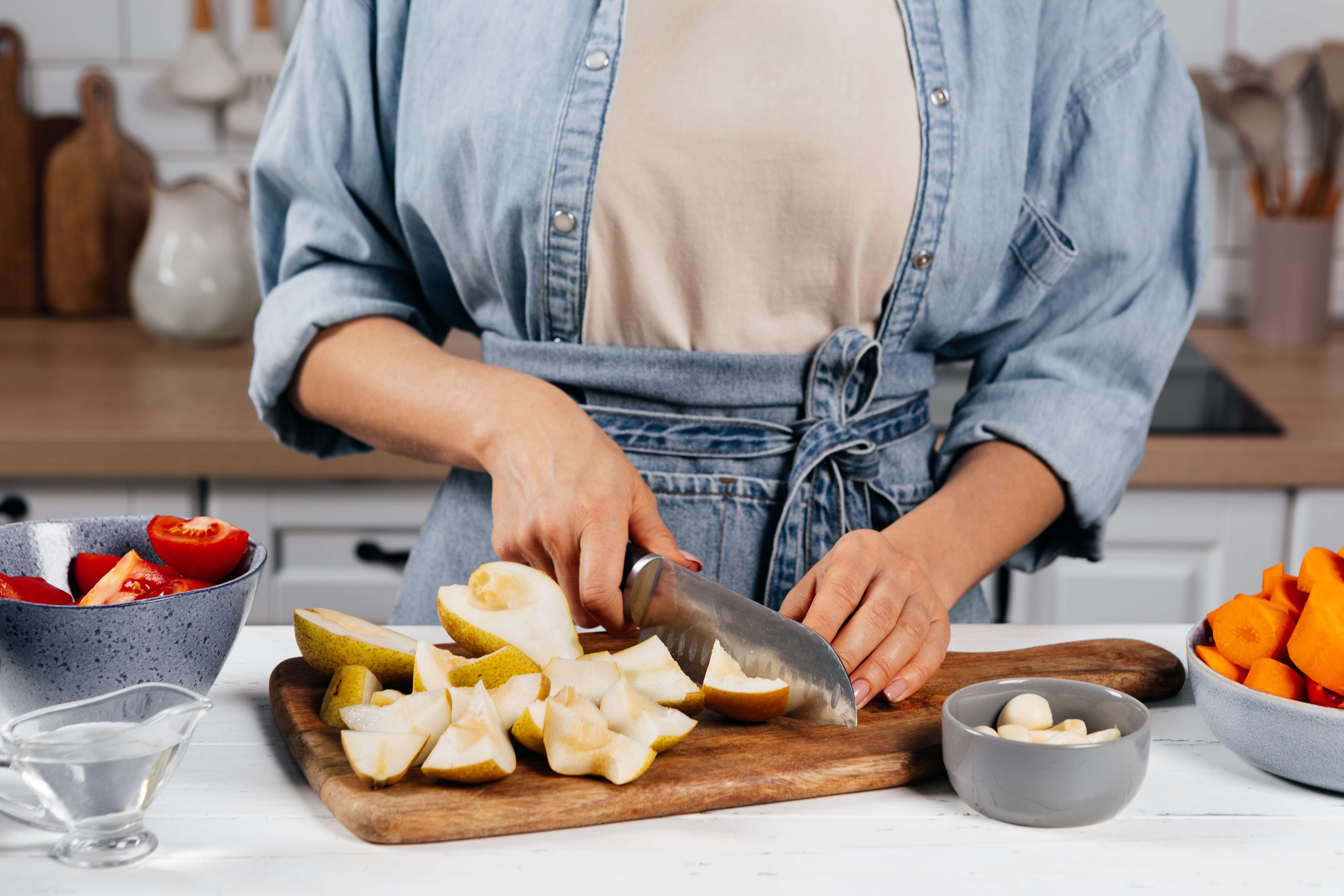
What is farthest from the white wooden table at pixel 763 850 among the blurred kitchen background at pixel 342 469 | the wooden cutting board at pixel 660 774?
the blurred kitchen background at pixel 342 469

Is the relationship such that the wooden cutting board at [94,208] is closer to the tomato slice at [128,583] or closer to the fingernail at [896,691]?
the tomato slice at [128,583]

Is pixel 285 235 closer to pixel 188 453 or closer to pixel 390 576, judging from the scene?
pixel 188 453

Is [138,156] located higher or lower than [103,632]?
higher

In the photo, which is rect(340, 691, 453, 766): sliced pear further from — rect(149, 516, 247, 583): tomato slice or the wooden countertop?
the wooden countertop

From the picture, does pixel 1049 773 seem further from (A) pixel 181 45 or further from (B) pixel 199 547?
(A) pixel 181 45

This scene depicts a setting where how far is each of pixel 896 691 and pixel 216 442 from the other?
100 centimetres

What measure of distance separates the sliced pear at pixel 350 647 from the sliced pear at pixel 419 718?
0.05 m

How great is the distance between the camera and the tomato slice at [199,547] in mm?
689

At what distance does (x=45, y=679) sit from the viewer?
63cm

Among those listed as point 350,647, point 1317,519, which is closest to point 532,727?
point 350,647

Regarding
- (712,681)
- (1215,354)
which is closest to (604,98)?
(712,681)

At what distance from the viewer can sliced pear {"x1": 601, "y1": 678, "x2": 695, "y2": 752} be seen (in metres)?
0.64

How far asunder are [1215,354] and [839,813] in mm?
1537

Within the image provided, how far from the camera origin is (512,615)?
2.38 feet
